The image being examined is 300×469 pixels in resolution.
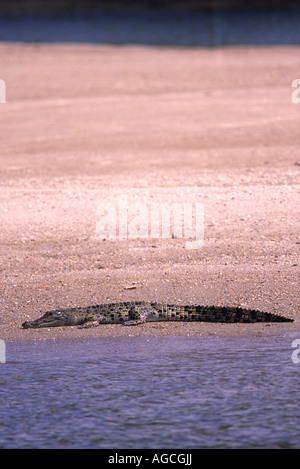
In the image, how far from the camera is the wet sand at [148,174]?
8133 mm

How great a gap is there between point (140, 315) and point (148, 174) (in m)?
5.05

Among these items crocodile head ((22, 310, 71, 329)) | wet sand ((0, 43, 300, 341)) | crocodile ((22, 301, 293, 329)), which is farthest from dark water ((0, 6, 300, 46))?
crocodile head ((22, 310, 71, 329))

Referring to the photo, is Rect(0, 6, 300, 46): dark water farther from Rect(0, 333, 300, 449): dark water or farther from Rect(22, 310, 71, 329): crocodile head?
Rect(0, 333, 300, 449): dark water

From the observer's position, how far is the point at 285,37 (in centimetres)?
2078

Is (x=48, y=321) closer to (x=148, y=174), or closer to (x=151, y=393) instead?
(x=151, y=393)

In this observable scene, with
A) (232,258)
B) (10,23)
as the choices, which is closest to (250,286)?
(232,258)

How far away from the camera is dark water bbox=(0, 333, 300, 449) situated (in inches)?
212

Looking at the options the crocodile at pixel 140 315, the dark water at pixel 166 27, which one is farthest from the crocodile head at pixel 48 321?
the dark water at pixel 166 27

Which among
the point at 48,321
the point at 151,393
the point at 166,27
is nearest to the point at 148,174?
the point at 48,321

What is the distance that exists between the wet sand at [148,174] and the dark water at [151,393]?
428 mm

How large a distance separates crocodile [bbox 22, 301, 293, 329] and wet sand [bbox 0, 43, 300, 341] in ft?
0.24

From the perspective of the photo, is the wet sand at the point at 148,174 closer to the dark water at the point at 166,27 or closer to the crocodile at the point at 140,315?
the crocodile at the point at 140,315

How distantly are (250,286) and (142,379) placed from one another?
6.96 feet
